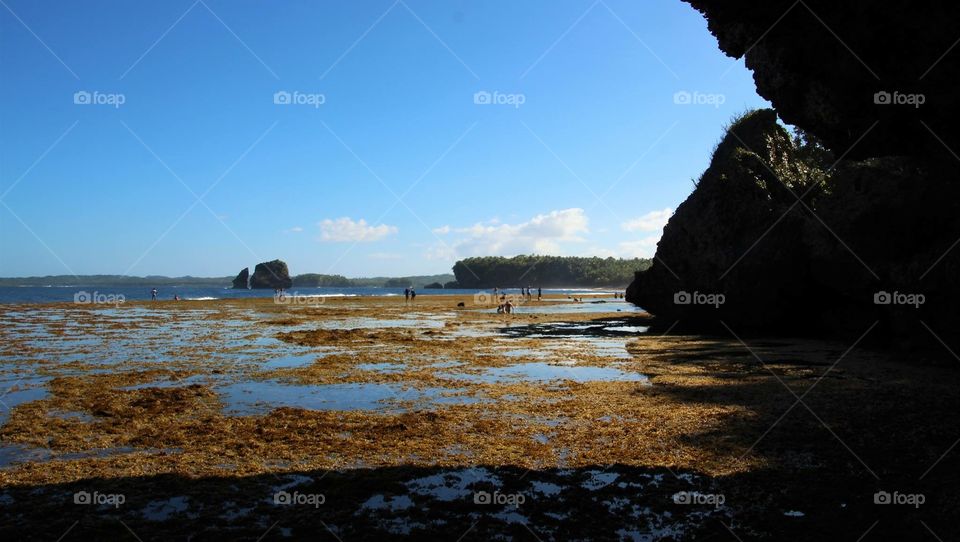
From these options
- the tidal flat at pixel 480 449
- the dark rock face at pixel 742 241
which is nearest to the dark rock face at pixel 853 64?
the tidal flat at pixel 480 449

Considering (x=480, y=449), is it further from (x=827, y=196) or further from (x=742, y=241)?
(x=742, y=241)

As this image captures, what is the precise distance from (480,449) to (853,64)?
912cm

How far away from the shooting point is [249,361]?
22.1 m

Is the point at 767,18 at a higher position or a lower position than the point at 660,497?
higher

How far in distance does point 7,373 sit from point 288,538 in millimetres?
18534

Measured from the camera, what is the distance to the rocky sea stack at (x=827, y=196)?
976 cm

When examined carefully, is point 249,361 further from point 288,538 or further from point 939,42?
point 939,42

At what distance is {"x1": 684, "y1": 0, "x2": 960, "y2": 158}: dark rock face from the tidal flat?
538 centimetres

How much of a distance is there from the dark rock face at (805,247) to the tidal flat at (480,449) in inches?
118

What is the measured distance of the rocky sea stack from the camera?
384 inches

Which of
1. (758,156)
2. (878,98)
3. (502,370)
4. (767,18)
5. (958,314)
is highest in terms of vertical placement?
(758,156)

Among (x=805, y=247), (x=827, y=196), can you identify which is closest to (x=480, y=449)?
(x=827, y=196)

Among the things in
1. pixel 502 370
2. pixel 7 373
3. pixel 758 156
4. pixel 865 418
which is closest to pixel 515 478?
pixel 865 418

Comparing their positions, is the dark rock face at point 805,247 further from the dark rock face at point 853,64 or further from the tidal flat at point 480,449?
the dark rock face at point 853,64
